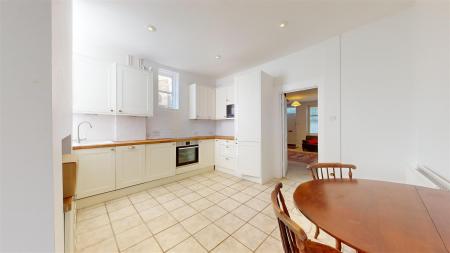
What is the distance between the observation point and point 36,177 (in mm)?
521

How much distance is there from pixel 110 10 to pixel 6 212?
2.34m

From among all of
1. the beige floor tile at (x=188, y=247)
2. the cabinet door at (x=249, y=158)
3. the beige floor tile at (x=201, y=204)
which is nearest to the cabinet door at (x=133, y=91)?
the beige floor tile at (x=201, y=204)

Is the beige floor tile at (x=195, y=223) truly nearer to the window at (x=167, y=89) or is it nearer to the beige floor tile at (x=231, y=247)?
the beige floor tile at (x=231, y=247)

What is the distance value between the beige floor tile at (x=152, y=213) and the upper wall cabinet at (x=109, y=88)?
68.8 inches

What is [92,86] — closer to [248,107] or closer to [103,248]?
[103,248]

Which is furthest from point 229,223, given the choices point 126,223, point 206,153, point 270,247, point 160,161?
point 206,153

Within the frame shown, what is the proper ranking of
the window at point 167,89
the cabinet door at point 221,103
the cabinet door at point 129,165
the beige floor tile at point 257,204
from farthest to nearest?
1. the cabinet door at point 221,103
2. the window at point 167,89
3. the cabinet door at point 129,165
4. the beige floor tile at point 257,204

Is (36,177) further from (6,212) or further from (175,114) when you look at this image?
(175,114)

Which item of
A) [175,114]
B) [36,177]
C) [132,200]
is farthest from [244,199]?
[175,114]

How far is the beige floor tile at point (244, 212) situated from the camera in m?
1.93

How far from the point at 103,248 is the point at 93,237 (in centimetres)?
26

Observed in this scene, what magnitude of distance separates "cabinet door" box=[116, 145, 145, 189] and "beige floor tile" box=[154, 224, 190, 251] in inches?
52.6

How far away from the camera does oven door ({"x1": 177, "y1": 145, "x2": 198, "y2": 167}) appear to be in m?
3.29

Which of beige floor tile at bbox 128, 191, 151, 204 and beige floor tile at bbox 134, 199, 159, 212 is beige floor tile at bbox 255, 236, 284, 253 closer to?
beige floor tile at bbox 134, 199, 159, 212
